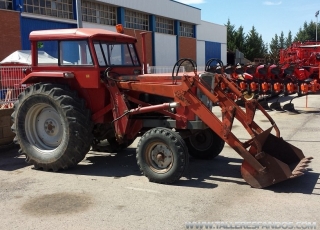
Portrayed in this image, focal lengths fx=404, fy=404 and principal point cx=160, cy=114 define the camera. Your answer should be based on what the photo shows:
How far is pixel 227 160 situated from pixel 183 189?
2.05m

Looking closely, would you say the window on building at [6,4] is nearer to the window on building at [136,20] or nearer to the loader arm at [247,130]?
the window on building at [136,20]

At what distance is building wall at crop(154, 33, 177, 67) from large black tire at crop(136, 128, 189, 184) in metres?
25.5

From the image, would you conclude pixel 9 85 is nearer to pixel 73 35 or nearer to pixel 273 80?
pixel 73 35

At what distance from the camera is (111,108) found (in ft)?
23.1

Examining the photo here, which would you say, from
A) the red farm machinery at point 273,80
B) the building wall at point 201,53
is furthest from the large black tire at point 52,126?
the building wall at point 201,53

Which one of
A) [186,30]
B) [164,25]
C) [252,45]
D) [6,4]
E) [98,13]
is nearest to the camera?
[6,4]

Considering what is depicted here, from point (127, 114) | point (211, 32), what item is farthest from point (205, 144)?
point (211, 32)

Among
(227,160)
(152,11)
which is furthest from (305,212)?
(152,11)

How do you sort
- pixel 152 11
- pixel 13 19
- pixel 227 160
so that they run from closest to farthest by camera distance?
pixel 227 160 → pixel 13 19 → pixel 152 11

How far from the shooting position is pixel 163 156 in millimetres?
6363

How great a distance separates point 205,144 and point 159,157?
1.75m

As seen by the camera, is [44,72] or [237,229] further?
[44,72]

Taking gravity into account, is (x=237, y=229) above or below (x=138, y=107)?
below

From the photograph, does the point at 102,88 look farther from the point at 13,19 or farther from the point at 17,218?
the point at 13,19
